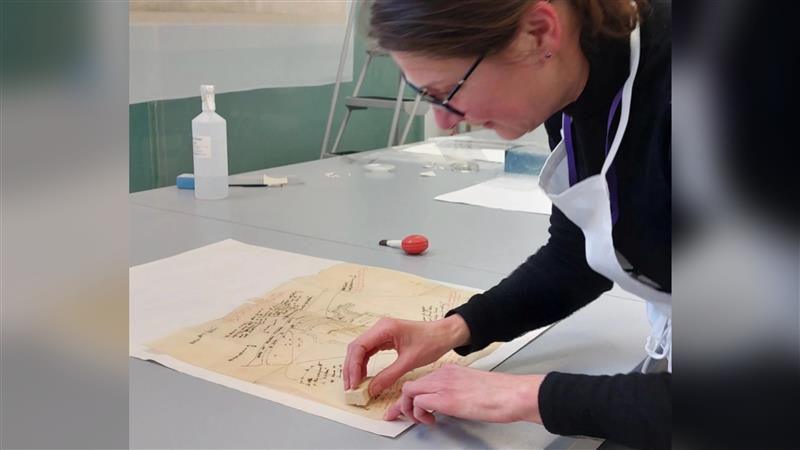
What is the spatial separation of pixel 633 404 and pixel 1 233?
1.96 ft

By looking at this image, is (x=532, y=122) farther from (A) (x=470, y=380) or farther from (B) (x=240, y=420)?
(B) (x=240, y=420)

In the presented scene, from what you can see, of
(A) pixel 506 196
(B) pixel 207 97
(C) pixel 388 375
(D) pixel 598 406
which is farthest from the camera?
(A) pixel 506 196

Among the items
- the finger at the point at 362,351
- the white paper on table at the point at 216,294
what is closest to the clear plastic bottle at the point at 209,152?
the white paper on table at the point at 216,294

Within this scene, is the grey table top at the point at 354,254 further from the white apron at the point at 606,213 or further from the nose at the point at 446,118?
the nose at the point at 446,118

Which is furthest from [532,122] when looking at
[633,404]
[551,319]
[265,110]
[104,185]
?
[265,110]

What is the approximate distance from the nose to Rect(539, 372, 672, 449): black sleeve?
355 millimetres

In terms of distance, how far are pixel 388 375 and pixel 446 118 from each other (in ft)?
1.06

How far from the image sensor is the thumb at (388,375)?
81 centimetres

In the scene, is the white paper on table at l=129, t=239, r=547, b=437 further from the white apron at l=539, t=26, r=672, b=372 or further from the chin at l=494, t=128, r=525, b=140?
the chin at l=494, t=128, r=525, b=140

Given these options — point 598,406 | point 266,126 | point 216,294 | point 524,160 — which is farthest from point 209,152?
point 266,126

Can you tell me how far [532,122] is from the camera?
934 millimetres

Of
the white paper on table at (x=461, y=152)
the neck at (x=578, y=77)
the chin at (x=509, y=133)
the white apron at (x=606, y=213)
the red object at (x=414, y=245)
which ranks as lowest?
the red object at (x=414, y=245)

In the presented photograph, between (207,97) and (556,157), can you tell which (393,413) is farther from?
(207,97)

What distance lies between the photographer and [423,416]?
75 cm
